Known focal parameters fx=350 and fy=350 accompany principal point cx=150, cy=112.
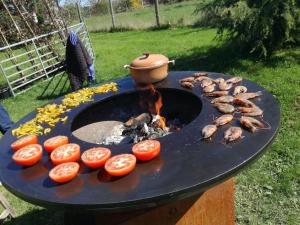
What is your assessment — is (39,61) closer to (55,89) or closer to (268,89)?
(55,89)

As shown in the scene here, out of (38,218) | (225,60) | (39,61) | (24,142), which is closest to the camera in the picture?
(24,142)

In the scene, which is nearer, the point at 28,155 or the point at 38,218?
the point at 28,155

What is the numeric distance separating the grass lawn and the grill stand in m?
0.71

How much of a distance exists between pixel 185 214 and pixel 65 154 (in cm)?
102

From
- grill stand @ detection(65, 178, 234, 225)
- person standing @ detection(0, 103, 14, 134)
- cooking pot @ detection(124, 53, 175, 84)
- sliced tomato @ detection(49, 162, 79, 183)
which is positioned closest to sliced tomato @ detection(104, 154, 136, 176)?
sliced tomato @ detection(49, 162, 79, 183)

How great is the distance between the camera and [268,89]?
5.85 meters

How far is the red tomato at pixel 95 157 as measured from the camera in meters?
2.23

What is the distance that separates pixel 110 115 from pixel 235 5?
429cm

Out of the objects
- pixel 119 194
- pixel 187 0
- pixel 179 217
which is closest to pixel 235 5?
pixel 179 217

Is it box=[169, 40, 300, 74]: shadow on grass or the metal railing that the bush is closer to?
box=[169, 40, 300, 74]: shadow on grass

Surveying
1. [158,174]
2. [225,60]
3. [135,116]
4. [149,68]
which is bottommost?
[225,60]

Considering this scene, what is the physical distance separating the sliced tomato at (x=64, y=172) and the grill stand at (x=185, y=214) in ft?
1.49

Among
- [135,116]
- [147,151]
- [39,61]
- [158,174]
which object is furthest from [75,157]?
[39,61]

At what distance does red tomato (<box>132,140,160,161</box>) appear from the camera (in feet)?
7.30
